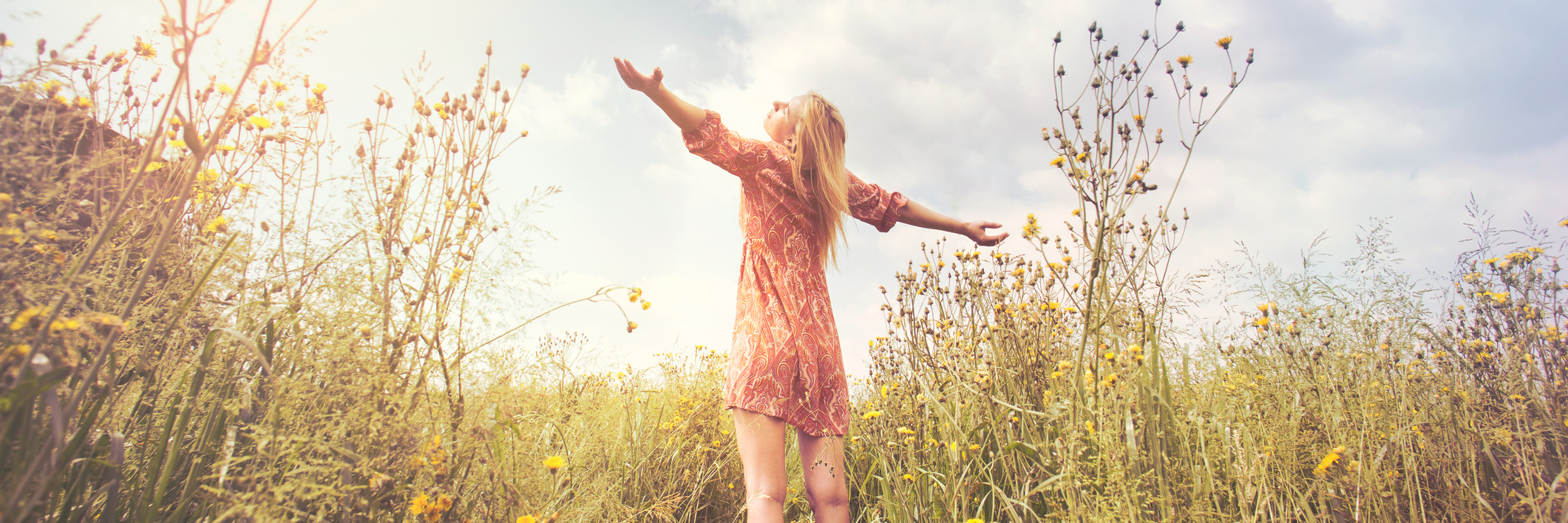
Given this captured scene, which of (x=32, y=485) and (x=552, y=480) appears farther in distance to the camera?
(x=552, y=480)

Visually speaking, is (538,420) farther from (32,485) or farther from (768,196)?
(768,196)

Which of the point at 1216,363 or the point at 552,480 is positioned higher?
the point at 1216,363

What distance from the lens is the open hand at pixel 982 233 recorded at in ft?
8.72

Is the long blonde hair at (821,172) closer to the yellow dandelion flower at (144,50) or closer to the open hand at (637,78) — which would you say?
the open hand at (637,78)

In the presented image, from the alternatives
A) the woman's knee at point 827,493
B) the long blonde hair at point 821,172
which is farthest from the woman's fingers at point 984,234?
the woman's knee at point 827,493

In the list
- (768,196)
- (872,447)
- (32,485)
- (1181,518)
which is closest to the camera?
(32,485)

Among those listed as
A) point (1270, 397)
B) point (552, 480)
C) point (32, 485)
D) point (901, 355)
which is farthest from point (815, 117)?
point (32, 485)

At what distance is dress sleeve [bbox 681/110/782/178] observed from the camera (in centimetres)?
213

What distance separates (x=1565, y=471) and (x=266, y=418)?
3.05 metres

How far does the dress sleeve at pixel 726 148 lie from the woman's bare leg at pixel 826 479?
1.01m

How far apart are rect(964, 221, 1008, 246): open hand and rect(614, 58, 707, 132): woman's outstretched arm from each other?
4.34 ft

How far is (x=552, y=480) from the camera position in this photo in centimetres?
210

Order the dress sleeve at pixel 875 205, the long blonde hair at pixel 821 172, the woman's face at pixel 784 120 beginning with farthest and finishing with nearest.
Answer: the dress sleeve at pixel 875 205 < the woman's face at pixel 784 120 < the long blonde hair at pixel 821 172

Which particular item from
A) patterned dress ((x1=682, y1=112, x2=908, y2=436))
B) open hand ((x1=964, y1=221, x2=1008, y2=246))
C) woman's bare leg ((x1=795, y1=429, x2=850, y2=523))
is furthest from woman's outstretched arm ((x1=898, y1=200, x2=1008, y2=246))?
woman's bare leg ((x1=795, y1=429, x2=850, y2=523))
